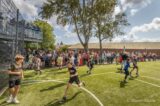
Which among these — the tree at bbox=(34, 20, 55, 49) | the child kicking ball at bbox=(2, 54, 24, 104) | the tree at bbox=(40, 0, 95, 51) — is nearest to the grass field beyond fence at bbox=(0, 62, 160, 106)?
the child kicking ball at bbox=(2, 54, 24, 104)

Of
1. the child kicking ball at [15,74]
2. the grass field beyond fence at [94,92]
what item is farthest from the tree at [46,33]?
the child kicking ball at [15,74]

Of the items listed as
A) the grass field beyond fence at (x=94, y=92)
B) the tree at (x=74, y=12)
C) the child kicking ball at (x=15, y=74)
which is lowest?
the grass field beyond fence at (x=94, y=92)

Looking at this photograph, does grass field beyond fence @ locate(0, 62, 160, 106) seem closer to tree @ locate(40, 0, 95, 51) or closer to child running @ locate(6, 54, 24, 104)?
→ child running @ locate(6, 54, 24, 104)

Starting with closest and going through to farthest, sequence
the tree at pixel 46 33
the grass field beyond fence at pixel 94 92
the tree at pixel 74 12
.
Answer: the grass field beyond fence at pixel 94 92 → the tree at pixel 74 12 → the tree at pixel 46 33

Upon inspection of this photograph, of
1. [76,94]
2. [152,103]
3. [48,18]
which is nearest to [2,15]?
[76,94]

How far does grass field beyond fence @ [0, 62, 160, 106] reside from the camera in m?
14.3

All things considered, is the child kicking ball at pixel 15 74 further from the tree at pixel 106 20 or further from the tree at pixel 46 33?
the tree at pixel 46 33

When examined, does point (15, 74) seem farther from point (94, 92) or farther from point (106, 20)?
point (106, 20)

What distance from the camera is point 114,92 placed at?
16.0 metres

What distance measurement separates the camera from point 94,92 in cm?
1612

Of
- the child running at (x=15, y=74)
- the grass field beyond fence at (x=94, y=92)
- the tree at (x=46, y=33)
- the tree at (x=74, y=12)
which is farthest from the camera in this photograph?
the tree at (x=46, y=33)

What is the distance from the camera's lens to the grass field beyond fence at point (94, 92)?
14337mm

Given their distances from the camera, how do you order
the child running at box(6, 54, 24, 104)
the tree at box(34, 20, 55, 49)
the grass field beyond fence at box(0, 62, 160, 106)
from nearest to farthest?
the child running at box(6, 54, 24, 104), the grass field beyond fence at box(0, 62, 160, 106), the tree at box(34, 20, 55, 49)

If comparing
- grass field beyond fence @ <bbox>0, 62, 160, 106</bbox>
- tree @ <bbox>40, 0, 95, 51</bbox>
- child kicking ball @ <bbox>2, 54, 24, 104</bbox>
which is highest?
tree @ <bbox>40, 0, 95, 51</bbox>
